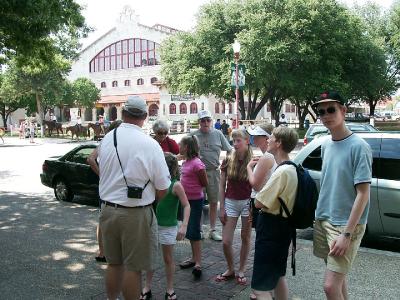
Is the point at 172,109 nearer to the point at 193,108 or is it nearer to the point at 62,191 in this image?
the point at 193,108

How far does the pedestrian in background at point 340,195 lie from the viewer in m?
3.04

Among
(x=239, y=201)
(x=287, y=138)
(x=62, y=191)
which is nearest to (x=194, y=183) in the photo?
(x=239, y=201)

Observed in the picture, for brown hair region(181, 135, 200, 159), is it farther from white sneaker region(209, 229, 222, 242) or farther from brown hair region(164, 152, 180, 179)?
white sneaker region(209, 229, 222, 242)

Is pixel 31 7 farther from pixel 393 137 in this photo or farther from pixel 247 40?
pixel 247 40

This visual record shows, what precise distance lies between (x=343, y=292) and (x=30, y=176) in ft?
43.8

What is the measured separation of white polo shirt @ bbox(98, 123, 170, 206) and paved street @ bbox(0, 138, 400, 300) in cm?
156

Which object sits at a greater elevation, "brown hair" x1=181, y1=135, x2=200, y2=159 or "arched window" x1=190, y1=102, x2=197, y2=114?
"arched window" x1=190, y1=102, x2=197, y2=114

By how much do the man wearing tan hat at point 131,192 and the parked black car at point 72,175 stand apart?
19.8 ft

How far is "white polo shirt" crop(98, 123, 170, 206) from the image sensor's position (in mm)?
3447

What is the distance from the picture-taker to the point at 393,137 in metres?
6.50

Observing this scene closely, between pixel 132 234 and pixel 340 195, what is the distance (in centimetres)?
155

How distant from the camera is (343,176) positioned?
3115mm

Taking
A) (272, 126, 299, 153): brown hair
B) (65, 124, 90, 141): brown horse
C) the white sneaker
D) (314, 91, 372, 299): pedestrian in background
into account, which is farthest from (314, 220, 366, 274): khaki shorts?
(65, 124, 90, 141): brown horse

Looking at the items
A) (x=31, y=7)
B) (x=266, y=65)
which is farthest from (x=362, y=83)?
(x=31, y=7)
